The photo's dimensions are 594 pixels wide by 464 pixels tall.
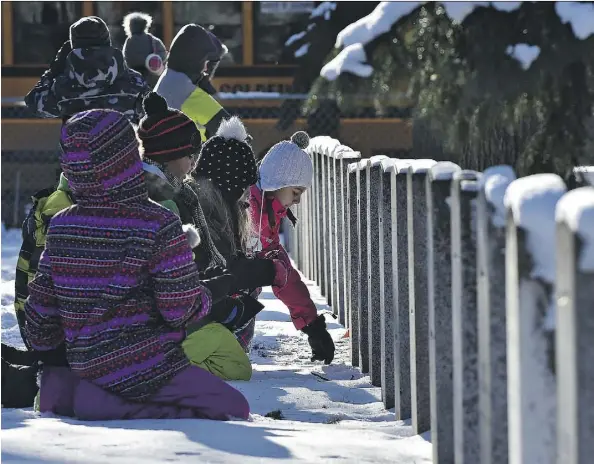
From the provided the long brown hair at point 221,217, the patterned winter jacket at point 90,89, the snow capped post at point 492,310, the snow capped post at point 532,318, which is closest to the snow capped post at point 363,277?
the long brown hair at point 221,217

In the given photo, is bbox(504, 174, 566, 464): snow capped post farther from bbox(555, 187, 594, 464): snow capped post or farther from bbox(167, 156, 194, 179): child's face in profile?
bbox(167, 156, 194, 179): child's face in profile

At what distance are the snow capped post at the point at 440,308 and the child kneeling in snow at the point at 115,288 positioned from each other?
0.80 m

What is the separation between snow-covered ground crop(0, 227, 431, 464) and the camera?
331 cm

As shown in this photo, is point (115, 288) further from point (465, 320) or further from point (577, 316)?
point (577, 316)

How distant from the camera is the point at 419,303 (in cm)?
391

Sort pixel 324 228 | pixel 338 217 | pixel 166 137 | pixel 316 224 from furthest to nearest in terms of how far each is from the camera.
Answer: pixel 316 224 → pixel 324 228 → pixel 338 217 → pixel 166 137

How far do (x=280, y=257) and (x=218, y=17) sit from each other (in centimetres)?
973

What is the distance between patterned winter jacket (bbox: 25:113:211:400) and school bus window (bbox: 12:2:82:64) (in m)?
11.6

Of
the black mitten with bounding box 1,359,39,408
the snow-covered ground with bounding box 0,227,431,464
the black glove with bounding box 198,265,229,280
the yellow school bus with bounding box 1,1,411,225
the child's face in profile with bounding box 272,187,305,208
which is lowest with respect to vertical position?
the snow-covered ground with bounding box 0,227,431,464


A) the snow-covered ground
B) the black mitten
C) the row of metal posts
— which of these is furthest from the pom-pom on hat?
the black mitten

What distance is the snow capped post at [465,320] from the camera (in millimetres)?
3025

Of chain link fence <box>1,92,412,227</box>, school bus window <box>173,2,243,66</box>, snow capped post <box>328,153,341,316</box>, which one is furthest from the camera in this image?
school bus window <box>173,2,243,66</box>

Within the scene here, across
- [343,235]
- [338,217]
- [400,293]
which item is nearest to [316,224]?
[338,217]

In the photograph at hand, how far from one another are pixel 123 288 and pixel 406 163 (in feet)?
3.16
